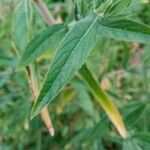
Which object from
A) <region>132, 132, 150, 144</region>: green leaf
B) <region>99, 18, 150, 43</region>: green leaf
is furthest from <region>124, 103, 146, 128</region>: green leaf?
<region>99, 18, 150, 43</region>: green leaf

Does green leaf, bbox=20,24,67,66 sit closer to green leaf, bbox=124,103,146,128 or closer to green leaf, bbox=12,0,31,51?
green leaf, bbox=12,0,31,51

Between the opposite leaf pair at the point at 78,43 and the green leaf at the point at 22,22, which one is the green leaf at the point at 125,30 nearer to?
the opposite leaf pair at the point at 78,43

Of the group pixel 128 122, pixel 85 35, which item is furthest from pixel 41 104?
pixel 128 122

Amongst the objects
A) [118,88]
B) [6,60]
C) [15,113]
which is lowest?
[118,88]

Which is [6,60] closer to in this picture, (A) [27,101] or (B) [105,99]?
(A) [27,101]

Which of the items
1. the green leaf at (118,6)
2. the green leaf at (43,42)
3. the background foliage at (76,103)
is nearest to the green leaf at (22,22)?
the green leaf at (43,42)

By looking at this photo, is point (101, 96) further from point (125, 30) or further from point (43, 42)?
point (125, 30)
